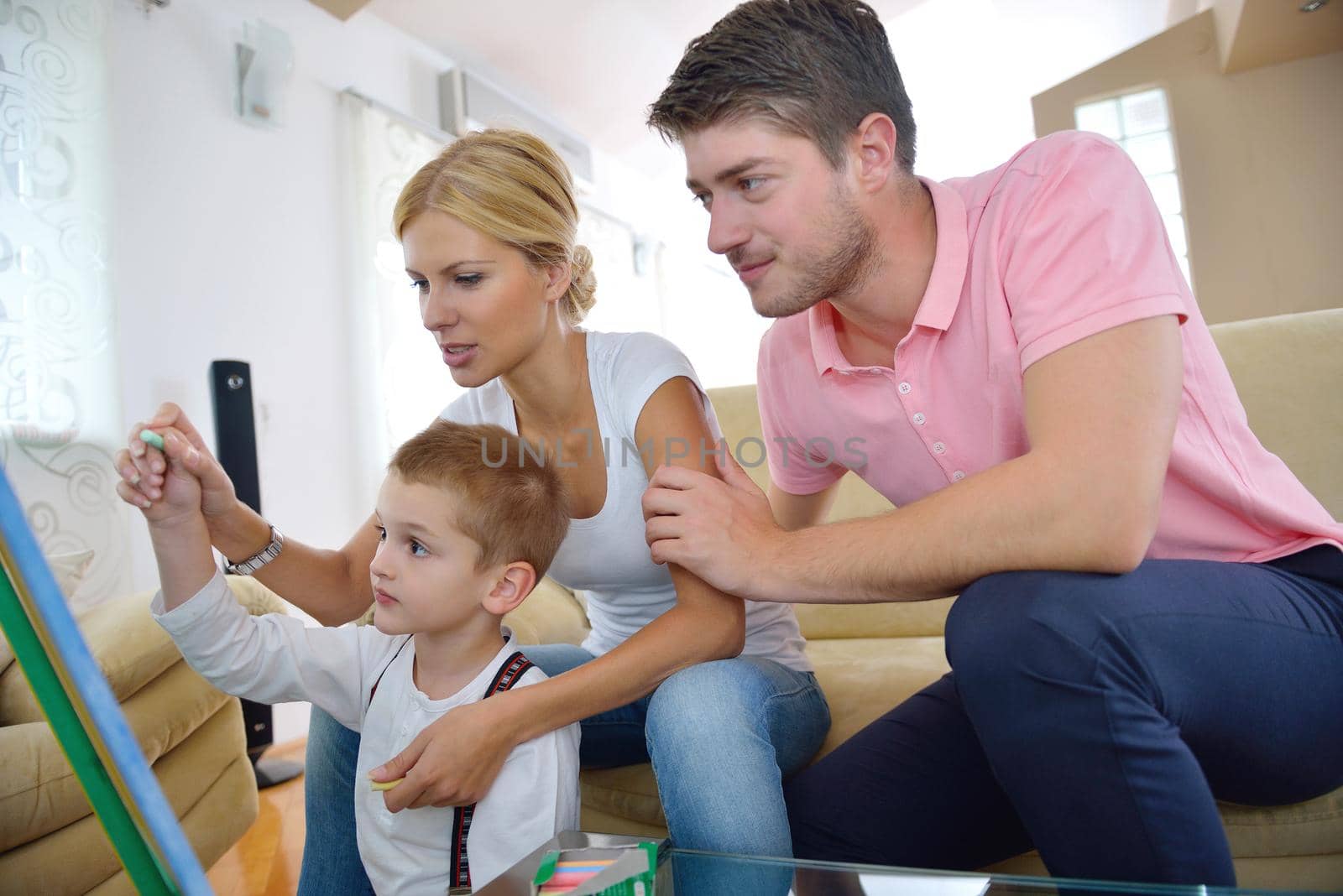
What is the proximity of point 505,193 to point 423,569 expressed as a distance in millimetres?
472

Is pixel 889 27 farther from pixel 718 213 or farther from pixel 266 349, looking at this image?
pixel 718 213

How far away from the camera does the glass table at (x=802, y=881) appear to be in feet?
2.01

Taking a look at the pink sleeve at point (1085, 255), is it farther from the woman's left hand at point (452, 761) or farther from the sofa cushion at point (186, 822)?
the sofa cushion at point (186, 822)

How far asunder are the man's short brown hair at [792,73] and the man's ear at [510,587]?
0.53 meters

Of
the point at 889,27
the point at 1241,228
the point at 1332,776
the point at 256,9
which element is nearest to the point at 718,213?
the point at 1332,776

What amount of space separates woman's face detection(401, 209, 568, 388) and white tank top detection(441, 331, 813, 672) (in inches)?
4.1

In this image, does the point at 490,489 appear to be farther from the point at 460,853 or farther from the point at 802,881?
the point at 802,881

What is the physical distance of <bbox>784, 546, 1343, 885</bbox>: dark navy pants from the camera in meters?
0.66

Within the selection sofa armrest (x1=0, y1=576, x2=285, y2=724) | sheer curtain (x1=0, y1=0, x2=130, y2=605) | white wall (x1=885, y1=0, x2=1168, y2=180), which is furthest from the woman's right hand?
white wall (x1=885, y1=0, x2=1168, y2=180)

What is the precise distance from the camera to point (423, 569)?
99 centimetres

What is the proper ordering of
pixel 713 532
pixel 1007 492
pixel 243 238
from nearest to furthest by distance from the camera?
pixel 1007 492 < pixel 713 532 < pixel 243 238

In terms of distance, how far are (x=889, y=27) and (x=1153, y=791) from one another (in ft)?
15.5

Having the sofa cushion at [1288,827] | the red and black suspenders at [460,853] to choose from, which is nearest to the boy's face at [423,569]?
the red and black suspenders at [460,853]

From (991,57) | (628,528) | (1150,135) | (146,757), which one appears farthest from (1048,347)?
(991,57)
